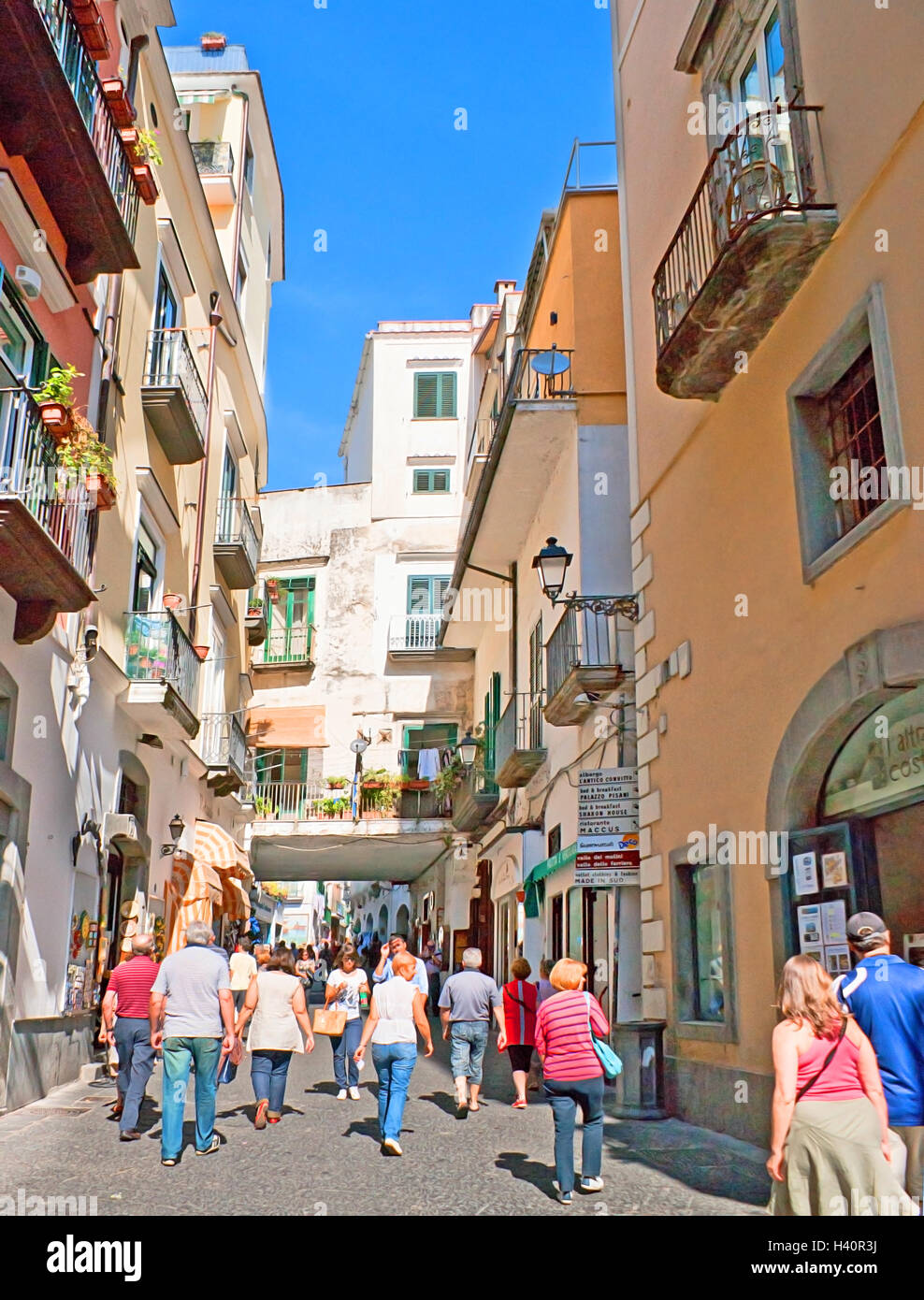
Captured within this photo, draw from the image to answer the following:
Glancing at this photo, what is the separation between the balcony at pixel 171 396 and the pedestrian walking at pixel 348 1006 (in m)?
7.65

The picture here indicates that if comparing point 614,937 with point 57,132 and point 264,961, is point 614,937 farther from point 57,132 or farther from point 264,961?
point 57,132

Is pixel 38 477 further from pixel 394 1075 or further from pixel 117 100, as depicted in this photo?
pixel 394 1075

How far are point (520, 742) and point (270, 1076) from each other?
34.7 ft

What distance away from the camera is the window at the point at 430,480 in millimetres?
33406

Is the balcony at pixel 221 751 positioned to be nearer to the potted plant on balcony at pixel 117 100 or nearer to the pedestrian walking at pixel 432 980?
the pedestrian walking at pixel 432 980

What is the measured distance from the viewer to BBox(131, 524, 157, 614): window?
16016mm

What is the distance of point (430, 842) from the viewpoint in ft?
99.3

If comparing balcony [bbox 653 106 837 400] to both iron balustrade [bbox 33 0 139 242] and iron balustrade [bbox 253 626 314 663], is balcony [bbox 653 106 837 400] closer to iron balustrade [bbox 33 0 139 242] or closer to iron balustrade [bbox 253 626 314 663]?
iron balustrade [bbox 33 0 139 242]

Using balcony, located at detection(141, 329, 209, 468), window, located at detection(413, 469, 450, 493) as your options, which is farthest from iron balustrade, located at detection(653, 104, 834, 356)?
window, located at detection(413, 469, 450, 493)

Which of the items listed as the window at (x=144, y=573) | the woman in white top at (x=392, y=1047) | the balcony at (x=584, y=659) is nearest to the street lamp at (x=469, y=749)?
the window at (x=144, y=573)

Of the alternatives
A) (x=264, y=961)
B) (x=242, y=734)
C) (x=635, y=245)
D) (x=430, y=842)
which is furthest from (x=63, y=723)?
(x=430, y=842)

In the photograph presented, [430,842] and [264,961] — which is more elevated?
[430,842]

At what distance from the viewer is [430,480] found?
33.5 m

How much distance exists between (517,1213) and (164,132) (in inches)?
613
